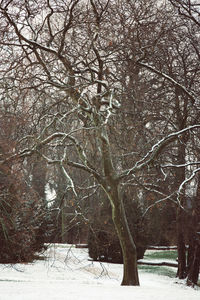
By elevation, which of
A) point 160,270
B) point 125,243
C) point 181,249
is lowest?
point 160,270

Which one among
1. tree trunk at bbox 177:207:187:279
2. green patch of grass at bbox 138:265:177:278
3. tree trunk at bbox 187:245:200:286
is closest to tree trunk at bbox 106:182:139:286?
tree trunk at bbox 177:207:187:279

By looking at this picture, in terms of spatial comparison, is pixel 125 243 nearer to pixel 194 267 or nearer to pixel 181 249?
pixel 194 267

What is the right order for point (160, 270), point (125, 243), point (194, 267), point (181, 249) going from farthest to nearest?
1. point (160, 270)
2. point (181, 249)
3. point (194, 267)
4. point (125, 243)

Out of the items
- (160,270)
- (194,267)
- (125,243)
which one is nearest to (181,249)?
(194,267)

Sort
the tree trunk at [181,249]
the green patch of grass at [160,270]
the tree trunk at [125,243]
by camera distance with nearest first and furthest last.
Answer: the tree trunk at [125,243]
the tree trunk at [181,249]
the green patch of grass at [160,270]

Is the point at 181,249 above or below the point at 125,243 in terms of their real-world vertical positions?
below

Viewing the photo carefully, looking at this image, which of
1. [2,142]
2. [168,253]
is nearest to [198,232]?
[2,142]

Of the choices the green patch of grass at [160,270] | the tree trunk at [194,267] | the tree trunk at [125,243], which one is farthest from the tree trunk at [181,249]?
the tree trunk at [125,243]

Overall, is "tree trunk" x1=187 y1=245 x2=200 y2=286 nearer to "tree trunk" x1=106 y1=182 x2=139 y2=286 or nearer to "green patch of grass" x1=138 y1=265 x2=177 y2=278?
"green patch of grass" x1=138 y1=265 x2=177 y2=278

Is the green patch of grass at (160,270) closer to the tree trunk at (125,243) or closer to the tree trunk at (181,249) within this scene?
the tree trunk at (181,249)

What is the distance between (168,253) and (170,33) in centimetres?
1971

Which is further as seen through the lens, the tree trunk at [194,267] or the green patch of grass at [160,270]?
the green patch of grass at [160,270]

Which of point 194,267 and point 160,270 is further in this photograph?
point 160,270

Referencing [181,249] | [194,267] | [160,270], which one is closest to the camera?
[194,267]
